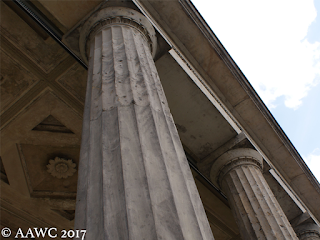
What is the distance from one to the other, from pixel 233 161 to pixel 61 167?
19.5ft

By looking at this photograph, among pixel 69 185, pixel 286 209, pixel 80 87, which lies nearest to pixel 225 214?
pixel 286 209

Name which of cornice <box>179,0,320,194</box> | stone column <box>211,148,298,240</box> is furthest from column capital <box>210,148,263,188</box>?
cornice <box>179,0,320,194</box>

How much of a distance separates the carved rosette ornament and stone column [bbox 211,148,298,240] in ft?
16.5

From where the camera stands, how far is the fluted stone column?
9812mm

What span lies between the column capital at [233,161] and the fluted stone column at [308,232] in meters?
3.51

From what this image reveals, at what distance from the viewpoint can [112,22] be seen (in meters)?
5.70

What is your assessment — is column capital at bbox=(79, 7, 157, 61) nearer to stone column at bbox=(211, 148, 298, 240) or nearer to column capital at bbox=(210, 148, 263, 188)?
column capital at bbox=(210, 148, 263, 188)

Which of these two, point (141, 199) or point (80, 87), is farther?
point (80, 87)

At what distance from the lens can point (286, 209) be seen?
33.0ft

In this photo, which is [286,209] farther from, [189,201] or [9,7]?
[9,7]

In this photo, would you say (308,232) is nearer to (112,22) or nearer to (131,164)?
(112,22)

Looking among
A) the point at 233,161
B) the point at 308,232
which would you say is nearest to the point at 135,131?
the point at 233,161

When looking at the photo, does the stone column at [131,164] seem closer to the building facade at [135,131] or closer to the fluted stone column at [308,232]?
the building facade at [135,131]

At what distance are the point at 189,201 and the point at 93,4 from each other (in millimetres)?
5099
